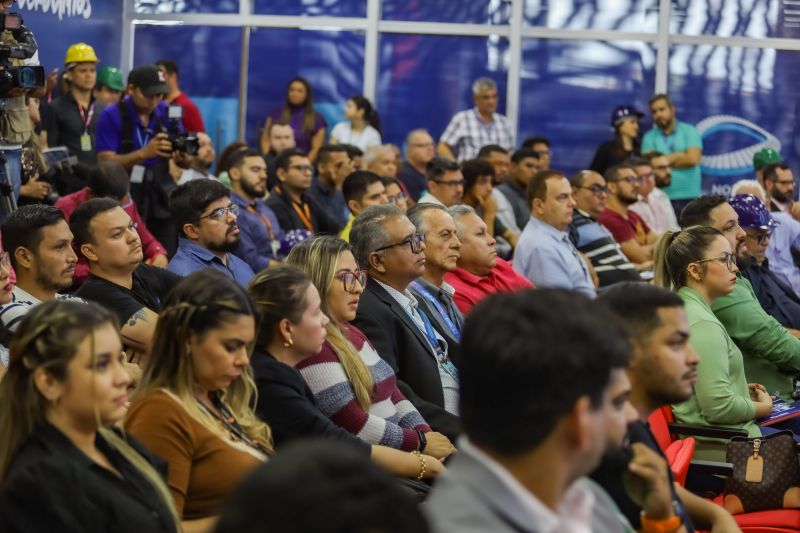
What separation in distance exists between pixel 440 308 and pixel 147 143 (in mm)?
2673

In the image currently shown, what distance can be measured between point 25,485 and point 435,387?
202 centimetres

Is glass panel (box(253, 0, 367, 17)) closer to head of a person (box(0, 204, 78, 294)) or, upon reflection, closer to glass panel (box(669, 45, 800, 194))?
glass panel (box(669, 45, 800, 194))

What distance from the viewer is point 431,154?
9258 mm

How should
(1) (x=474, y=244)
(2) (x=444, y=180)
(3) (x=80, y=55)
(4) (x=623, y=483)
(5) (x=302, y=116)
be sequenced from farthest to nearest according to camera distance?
(5) (x=302, y=116), (3) (x=80, y=55), (2) (x=444, y=180), (1) (x=474, y=244), (4) (x=623, y=483)

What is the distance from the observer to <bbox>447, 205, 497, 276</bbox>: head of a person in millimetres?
4969

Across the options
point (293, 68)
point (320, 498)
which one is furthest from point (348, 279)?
point (293, 68)

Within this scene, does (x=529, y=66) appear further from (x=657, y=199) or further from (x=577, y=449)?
(x=577, y=449)

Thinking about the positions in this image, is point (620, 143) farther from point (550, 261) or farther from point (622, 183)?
point (550, 261)

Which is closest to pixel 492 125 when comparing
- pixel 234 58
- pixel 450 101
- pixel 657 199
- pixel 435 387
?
pixel 450 101

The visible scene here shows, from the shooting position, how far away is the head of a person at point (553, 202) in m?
6.08

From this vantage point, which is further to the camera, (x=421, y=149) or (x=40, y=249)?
(x=421, y=149)

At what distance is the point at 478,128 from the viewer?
999cm

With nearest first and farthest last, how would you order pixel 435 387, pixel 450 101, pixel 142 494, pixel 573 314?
pixel 573 314, pixel 142 494, pixel 435 387, pixel 450 101

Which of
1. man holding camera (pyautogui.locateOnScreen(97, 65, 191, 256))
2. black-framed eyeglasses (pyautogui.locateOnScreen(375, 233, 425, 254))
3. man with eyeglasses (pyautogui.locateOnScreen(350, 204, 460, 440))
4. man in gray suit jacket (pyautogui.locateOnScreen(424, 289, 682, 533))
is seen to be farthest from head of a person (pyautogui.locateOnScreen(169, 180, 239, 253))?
man in gray suit jacket (pyautogui.locateOnScreen(424, 289, 682, 533))
